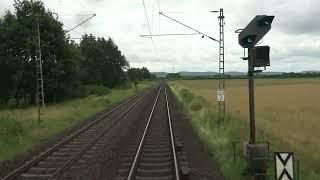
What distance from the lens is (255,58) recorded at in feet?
41.0

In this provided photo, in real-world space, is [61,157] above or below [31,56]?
below

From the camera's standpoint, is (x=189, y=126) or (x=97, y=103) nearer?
(x=189, y=126)

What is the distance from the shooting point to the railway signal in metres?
12.4

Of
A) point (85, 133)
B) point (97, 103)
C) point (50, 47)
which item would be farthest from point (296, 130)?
point (50, 47)

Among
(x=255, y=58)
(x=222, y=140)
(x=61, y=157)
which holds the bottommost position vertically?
(x=61, y=157)

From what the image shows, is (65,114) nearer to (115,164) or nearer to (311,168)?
(115,164)

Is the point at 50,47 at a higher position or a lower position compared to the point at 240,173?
higher

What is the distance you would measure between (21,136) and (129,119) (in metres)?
11.5

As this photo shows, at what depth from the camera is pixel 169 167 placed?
1506 centimetres

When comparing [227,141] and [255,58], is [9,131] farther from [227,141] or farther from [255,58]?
[255,58]

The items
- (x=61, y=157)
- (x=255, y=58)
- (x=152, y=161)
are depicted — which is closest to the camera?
(x=255, y=58)

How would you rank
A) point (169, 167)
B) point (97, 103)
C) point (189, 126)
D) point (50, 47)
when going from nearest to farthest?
1. point (169, 167)
2. point (189, 126)
3. point (97, 103)
4. point (50, 47)

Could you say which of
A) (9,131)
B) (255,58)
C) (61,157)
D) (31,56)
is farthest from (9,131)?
(31,56)

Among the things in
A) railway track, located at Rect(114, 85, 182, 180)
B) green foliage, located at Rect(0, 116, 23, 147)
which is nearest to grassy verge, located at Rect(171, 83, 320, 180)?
railway track, located at Rect(114, 85, 182, 180)
